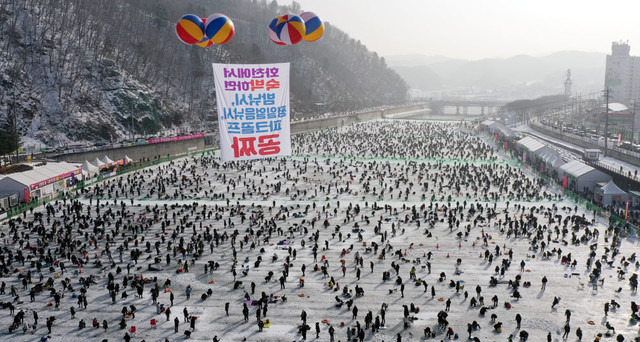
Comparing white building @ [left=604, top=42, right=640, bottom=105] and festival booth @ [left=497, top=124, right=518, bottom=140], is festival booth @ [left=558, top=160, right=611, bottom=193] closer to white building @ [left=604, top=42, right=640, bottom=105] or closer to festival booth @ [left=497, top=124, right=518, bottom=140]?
festival booth @ [left=497, top=124, right=518, bottom=140]

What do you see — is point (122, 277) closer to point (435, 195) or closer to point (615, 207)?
point (435, 195)

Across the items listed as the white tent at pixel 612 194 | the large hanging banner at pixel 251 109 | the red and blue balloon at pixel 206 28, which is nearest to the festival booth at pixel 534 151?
the white tent at pixel 612 194

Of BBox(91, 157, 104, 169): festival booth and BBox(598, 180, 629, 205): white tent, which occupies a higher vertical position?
BBox(91, 157, 104, 169): festival booth

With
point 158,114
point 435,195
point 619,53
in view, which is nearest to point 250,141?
point 435,195

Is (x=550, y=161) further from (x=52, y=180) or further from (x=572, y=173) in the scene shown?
(x=52, y=180)

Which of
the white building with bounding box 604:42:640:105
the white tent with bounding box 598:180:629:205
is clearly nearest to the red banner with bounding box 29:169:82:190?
the white tent with bounding box 598:180:629:205
